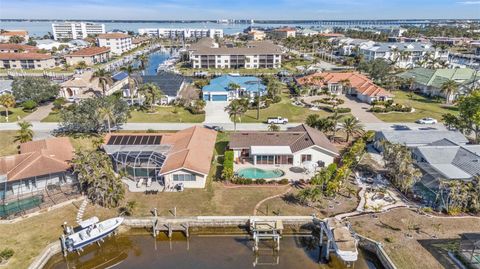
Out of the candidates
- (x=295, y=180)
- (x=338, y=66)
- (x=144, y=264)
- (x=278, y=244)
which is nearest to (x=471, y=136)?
(x=295, y=180)

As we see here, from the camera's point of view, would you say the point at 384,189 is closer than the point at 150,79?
Yes

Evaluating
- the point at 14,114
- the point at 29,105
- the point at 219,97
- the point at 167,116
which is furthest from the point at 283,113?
the point at 14,114

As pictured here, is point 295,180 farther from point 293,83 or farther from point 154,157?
point 293,83

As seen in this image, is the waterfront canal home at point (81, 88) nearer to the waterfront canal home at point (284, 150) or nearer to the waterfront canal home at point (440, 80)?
the waterfront canal home at point (284, 150)

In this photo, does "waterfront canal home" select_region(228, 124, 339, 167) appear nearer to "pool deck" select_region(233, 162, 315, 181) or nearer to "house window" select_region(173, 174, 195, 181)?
"pool deck" select_region(233, 162, 315, 181)

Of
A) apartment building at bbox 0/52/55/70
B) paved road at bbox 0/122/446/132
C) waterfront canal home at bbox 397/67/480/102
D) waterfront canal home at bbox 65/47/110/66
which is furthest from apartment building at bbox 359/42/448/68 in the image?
apartment building at bbox 0/52/55/70

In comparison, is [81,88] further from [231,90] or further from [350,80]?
[350,80]
